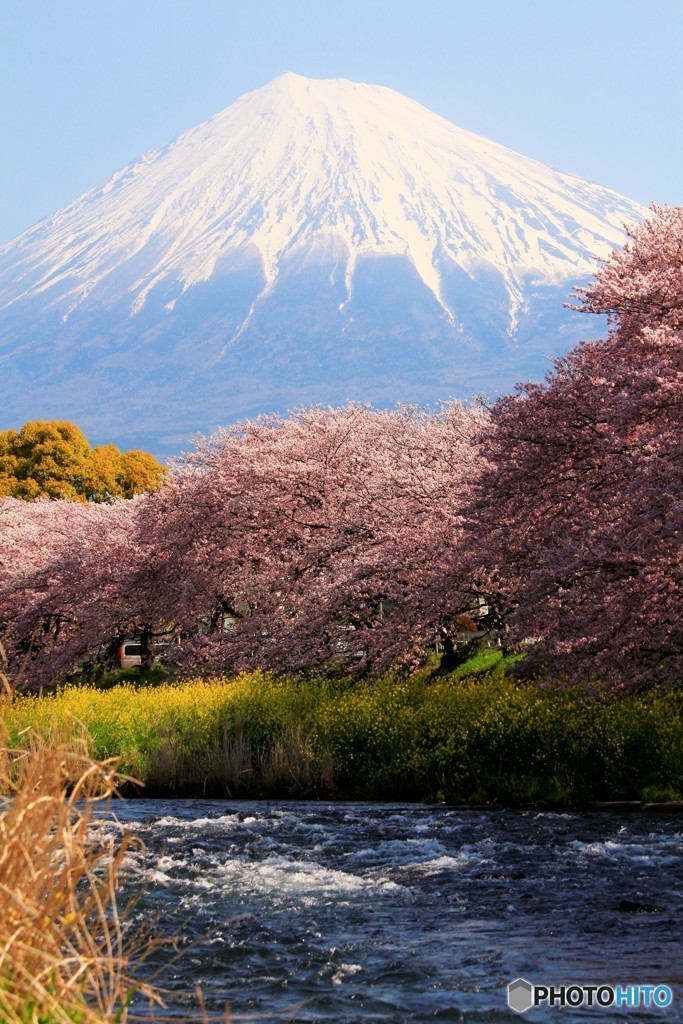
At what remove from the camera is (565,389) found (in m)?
21.9

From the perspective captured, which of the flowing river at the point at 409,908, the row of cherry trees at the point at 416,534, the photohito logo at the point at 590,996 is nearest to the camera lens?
the photohito logo at the point at 590,996

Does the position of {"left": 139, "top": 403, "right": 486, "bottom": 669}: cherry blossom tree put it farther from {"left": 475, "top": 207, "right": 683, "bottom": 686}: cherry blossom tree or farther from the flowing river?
the flowing river

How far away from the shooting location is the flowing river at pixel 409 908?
11.1 m

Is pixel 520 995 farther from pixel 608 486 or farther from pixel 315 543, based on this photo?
pixel 315 543

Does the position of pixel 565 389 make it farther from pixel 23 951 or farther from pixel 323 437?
pixel 23 951

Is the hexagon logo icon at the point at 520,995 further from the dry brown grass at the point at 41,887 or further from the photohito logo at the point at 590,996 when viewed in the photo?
the dry brown grass at the point at 41,887

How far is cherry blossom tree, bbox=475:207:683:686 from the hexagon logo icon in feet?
28.1

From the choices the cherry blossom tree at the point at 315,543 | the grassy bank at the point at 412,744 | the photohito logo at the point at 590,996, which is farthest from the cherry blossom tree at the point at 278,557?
the photohito logo at the point at 590,996

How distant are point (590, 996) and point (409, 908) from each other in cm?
A: 358

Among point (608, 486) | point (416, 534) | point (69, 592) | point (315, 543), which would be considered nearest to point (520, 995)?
point (608, 486)

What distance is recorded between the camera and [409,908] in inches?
551

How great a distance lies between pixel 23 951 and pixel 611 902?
9.57m

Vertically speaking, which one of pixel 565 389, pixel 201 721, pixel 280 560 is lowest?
pixel 201 721

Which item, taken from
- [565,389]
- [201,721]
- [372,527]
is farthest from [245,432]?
[565,389]
